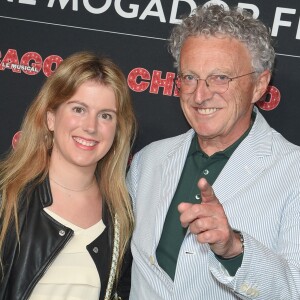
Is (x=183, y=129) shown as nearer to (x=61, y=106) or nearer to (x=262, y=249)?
(x=61, y=106)

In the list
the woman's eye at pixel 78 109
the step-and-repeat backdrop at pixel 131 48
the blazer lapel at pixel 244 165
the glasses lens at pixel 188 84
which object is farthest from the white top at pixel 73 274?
the step-and-repeat backdrop at pixel 131 48

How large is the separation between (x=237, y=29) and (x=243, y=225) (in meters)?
0.70

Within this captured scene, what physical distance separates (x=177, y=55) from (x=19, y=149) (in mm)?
704

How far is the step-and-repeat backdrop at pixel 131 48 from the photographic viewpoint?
278 cm

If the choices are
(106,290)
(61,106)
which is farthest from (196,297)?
(61,106)

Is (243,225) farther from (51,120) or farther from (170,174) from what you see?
(51,120)

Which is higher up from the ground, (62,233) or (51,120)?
(51,120)

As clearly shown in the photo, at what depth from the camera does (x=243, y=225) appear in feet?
7.29

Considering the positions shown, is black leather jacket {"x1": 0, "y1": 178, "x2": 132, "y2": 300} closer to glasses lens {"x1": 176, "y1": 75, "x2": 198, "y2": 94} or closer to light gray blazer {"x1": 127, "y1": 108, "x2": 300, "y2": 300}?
light gray blazer {"x1": 127, "y1": 108, "x2": 300, "y2": 300}

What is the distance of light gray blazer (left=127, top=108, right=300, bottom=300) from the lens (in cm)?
196

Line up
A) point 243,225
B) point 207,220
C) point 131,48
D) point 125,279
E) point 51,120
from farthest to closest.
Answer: point 131,48 → point 125,279 → point 51,120 → point 243,225 → point 207,220

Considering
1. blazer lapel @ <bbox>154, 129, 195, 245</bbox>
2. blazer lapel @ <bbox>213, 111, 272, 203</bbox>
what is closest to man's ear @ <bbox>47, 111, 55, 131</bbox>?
blazer lapel @ <bbox>154, 129, 195, 245</bbox>

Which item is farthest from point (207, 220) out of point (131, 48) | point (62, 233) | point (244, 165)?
point (131, 48)

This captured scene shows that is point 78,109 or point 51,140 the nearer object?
point 78,109
